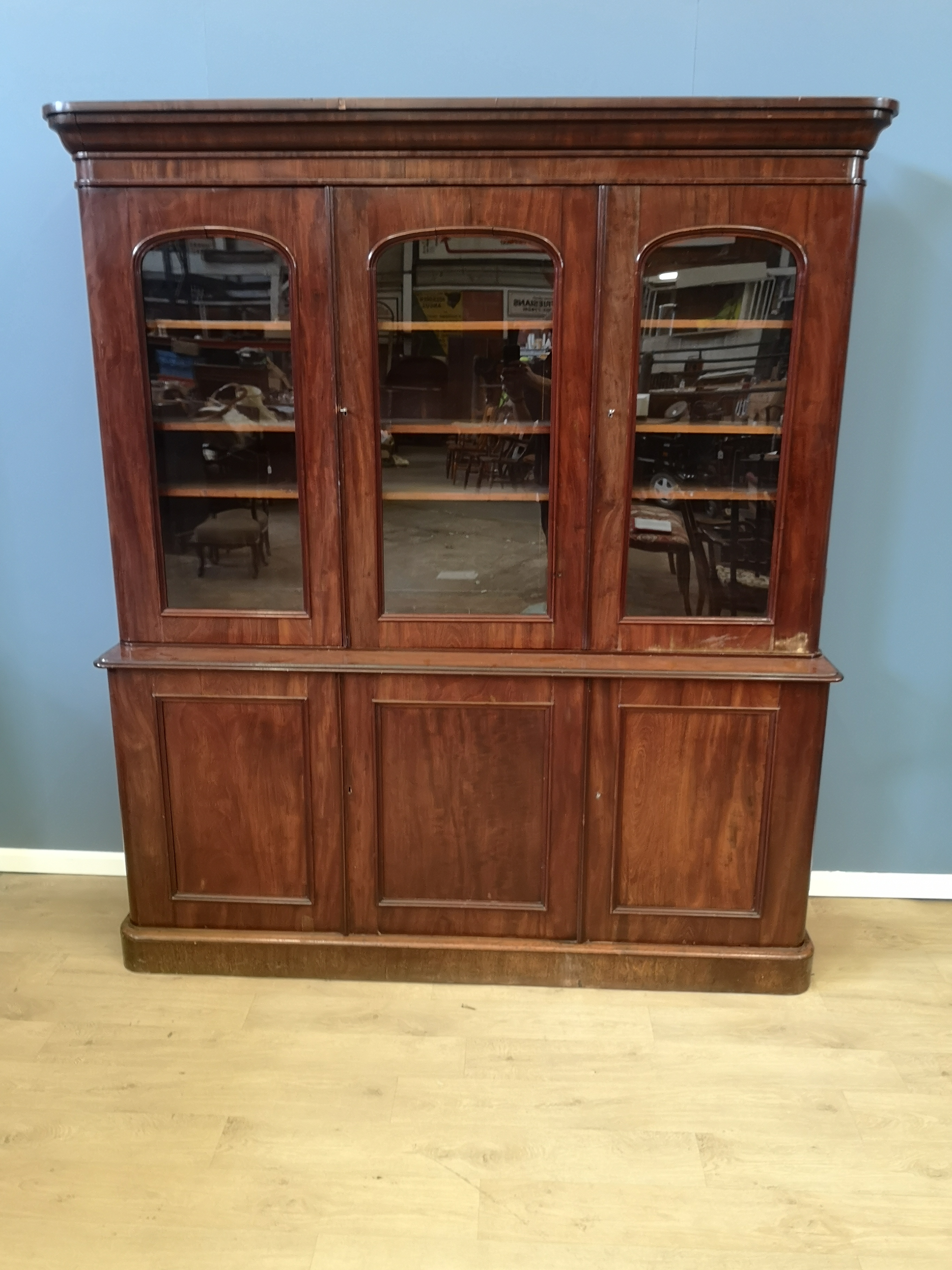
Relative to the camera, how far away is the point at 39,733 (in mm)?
2736

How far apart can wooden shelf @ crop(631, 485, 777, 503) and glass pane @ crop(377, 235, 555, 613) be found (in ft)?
0.76

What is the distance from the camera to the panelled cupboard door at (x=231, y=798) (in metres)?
2.22

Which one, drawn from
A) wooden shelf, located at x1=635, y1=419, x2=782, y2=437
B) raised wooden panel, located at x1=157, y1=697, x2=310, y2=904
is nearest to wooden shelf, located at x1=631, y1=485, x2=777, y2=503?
wooden shelf, located at x1=635, y1=419, x2=782, y2=437

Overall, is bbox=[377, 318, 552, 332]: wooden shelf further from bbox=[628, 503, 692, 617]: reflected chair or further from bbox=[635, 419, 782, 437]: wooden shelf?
bbox=[628, 503, 692, 617]: reflected chair

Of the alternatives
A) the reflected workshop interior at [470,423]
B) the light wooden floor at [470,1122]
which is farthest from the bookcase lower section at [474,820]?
the reflected workshop interior at [470,423]

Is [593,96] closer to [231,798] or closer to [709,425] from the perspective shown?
[709,425]

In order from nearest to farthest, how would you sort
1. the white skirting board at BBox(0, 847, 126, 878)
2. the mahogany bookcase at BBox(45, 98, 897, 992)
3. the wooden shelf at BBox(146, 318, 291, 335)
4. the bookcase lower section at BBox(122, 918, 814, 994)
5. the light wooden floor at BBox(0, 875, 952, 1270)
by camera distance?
the light wooden floor at BBox(0, 875, 952, 1270) → the mahogany bookcase at BBox(45, 98, 897, 992) → the wooden shelf at BBox(146, 318, 291, 335) → the bookcase lower section at BBox(122, 918, 814, 994) → the white skirting board at BBox(0, 847, 126, 878)

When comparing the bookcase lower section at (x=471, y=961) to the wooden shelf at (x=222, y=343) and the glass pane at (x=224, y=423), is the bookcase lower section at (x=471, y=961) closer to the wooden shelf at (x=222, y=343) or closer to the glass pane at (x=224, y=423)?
the glass pane at (x=224, y=423)

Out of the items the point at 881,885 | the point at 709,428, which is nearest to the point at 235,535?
the point at 709,428

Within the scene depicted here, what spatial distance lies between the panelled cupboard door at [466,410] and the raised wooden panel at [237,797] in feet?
1.13

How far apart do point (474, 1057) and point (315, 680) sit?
3.10 ft

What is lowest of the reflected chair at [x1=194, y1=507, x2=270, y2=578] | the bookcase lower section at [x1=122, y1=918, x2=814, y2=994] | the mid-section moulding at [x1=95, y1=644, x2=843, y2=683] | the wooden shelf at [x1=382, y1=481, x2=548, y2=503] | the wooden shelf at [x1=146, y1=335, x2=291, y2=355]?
the bookcase lower section at [x1=122, y1=918, x2=814, y2=994]

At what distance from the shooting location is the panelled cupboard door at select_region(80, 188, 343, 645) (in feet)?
6.50

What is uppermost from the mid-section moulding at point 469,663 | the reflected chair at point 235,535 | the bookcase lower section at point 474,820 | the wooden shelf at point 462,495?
the wooden shelf at point 462,495
